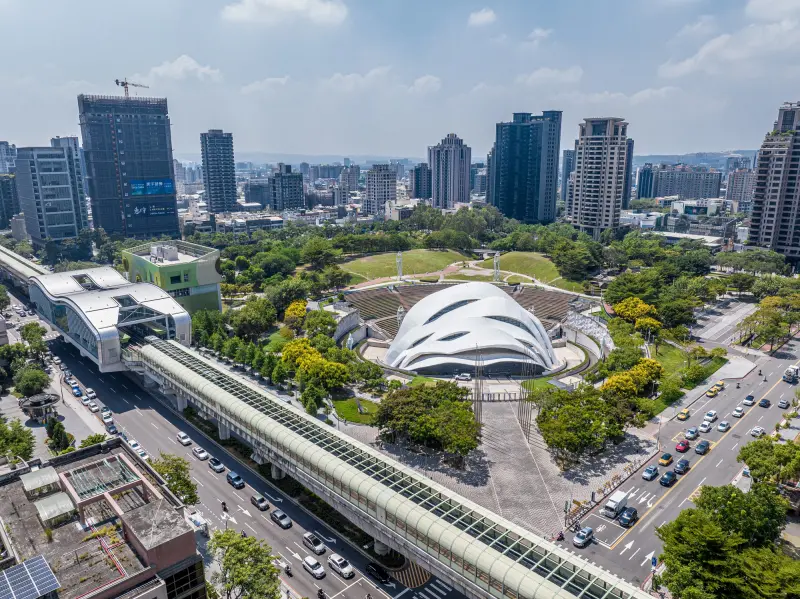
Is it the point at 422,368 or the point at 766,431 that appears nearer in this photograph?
the point at 766,431

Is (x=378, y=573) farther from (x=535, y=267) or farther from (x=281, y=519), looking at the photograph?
(x=535, y=267)

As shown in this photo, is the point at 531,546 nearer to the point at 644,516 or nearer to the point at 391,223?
the point at 644,516

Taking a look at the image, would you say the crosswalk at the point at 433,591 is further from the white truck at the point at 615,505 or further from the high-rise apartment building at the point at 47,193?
the high-rise apartment building at the point at 47,193

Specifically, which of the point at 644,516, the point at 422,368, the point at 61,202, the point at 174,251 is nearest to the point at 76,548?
the point at 644,516

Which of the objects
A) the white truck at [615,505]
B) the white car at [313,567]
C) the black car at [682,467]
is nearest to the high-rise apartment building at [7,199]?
the white car at [313,567]

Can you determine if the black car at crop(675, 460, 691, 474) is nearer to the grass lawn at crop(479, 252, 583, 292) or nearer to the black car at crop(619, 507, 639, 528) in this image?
the black car at crop(619, 507, 639, 528)

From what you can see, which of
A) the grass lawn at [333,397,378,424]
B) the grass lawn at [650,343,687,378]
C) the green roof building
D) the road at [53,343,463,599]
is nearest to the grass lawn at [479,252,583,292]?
the grass lawn at [650,343,687,378]
